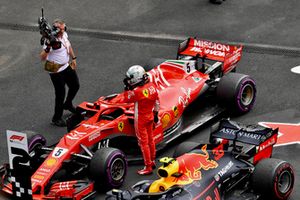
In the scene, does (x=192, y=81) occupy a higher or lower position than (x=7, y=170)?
higher

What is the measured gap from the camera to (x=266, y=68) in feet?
58.0

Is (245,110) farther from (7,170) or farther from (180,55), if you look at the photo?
(7,170)

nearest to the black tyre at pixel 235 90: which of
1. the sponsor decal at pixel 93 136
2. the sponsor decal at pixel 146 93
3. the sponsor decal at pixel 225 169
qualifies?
the sponsor decal at pixel 146 93

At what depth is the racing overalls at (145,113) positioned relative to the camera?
1380 centimetres

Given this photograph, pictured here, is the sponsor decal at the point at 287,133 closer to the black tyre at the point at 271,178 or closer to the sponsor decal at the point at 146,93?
the black tyre at the point at 271,178

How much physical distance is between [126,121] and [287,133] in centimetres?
287

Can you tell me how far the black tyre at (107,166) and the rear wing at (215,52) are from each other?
350 cm

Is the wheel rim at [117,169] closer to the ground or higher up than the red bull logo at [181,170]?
closer to the ground

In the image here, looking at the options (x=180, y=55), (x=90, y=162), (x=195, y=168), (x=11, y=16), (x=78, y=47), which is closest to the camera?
(x=195, y=168)

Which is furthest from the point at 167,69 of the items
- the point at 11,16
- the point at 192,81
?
the point at 11,16

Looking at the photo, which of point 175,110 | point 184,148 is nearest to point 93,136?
point 184,148

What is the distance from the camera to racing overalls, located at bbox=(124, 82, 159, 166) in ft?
45.3

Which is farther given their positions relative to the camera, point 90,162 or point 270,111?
point 270,111

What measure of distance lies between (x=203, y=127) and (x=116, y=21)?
591cm
